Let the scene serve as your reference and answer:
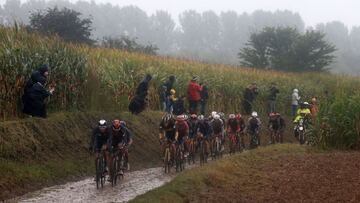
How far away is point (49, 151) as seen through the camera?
1941 centimetres

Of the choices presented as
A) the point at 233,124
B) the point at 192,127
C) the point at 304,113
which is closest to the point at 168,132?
the point at 192,127

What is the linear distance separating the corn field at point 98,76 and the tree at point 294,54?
19.5 meters

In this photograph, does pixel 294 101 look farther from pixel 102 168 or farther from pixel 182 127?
pixel 102 168

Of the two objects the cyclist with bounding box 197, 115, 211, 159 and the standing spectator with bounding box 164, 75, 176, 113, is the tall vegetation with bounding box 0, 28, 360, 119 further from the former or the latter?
the cyclist with bounding box 197, 115, 211, 159

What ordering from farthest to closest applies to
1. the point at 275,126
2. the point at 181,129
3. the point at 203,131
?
the point at 275,126 < the point at 203,131 < the point at 181,129

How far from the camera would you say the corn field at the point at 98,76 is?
19734 millimetres

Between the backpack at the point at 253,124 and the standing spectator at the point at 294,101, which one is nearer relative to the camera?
the backpack at the point at 253,124

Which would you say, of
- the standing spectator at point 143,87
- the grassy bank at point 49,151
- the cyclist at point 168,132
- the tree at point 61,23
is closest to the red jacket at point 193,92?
the standing spectator at point 143,87

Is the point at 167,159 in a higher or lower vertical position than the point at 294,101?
lower

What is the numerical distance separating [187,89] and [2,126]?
12764 mm

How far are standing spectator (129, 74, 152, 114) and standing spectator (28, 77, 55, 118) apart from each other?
558 cm

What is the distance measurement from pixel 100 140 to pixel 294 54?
4282 centimetres

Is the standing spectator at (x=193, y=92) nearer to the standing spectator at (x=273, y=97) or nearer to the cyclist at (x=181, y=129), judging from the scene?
the cyclist at (x=181, y=129)

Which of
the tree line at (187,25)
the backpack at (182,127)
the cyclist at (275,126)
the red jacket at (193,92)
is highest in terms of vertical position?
the tree line at (187,25)
